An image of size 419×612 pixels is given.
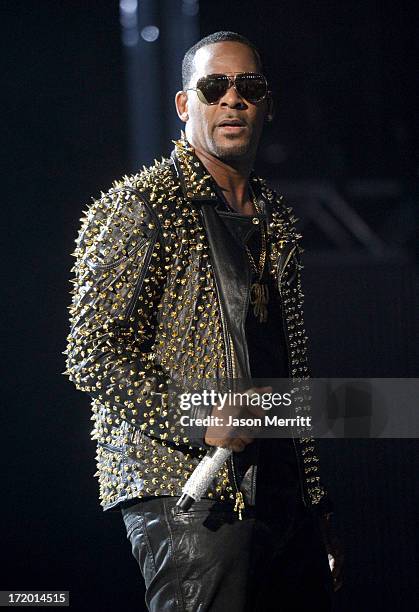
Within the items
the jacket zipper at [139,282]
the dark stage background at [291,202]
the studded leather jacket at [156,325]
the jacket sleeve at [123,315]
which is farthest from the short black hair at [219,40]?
the dark stage background at [291,202]

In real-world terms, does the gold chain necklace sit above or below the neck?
below

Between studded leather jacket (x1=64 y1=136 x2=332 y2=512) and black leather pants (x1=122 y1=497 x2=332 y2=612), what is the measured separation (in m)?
0.05

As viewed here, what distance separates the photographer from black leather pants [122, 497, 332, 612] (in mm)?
1846

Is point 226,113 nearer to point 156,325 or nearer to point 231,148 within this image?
point 231,148

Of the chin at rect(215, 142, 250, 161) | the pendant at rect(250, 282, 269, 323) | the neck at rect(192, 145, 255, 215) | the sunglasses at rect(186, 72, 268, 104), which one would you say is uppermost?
the sunglasses at rect(186, 72, 268, 104)

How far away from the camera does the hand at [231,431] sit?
1760 mm

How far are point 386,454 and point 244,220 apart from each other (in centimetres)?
140

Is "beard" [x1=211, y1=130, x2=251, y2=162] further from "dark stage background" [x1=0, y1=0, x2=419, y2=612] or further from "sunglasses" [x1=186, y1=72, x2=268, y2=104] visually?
"dark stage background" [x1=0, y1=0, x2=419, y2=612]

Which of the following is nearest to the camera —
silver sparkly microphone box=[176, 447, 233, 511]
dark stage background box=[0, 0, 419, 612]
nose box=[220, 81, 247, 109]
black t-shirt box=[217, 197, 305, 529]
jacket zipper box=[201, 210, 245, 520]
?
silver sparkly microphone box=[176, 447, 233, 511]

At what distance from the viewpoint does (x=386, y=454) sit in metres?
3.24

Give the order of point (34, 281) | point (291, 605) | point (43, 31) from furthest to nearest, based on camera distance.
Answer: point (34, 281), point (43, 31), point (291, 605)

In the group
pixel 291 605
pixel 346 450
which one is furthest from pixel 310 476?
pixel 346 450

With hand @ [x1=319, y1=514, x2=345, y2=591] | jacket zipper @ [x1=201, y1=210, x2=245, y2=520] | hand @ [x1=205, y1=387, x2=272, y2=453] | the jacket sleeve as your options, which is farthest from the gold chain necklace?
hand @ [x1=319, y1=514, x2=345, y2=591]

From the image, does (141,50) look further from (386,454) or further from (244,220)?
(386,454)
